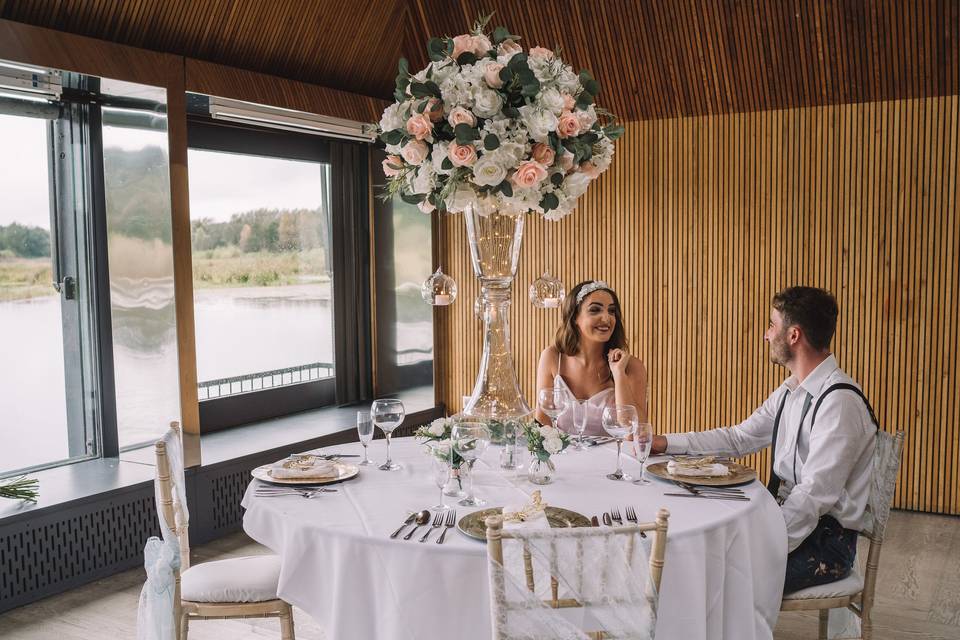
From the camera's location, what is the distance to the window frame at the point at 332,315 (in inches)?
243

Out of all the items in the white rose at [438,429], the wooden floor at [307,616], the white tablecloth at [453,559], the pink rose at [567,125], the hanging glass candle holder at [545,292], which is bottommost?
the wooden floor at [307,616]

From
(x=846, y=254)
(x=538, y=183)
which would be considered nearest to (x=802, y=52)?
(x=846, y=254)

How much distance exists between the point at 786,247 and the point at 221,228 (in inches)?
159

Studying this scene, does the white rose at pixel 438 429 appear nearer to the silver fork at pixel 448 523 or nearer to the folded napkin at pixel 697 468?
the silver fork at pixel 448 523

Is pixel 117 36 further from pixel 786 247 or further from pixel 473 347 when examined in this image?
pixel 786 247

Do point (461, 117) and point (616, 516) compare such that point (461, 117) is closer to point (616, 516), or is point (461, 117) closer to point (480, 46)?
point (480, 46)

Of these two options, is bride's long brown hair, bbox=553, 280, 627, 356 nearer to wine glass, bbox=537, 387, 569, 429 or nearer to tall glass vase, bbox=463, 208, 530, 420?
wine glass, bbox=537, 387, 569, 429

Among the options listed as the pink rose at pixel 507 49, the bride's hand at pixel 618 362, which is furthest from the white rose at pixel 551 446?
the bride's hand at pixel 618 362

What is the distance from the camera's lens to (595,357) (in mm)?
4812

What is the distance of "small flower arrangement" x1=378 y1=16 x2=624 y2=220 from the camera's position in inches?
117

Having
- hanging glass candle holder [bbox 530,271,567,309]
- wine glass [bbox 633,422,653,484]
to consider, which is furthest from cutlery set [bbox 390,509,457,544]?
hanging glass candle holder [bbox 530,271,567,309]

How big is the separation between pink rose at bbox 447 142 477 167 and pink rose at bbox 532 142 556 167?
227 millimetres

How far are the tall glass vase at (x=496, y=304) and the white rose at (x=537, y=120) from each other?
38 centimetres

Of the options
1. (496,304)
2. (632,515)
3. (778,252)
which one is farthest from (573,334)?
(632,515)
